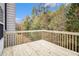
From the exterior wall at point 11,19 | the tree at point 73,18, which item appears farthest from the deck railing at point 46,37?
the tree at point 73,18

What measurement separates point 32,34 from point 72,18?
0.83 meters

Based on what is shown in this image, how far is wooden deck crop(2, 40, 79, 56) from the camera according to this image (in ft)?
10.4

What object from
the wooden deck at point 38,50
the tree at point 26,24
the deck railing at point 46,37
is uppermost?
the tree at point 26,24

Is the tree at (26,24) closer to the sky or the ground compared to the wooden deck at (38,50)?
closer to the sky

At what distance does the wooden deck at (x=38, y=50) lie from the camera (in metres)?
3.16

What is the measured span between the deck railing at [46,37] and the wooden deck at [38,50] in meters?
0.08

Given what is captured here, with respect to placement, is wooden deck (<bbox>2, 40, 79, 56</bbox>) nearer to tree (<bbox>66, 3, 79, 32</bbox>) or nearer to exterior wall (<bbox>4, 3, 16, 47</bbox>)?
exterior wall (<bbox>4, 3, 16, 47</bbox>)

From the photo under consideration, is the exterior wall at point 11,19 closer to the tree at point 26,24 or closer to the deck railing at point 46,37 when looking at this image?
the deck railing at point 46,37

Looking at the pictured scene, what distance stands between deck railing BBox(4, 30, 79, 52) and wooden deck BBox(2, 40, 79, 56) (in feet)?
0.26

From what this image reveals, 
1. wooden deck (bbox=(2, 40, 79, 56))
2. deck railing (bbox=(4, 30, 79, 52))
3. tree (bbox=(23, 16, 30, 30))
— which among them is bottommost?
wooden deck (bbox=(2, 40, 79, 56))

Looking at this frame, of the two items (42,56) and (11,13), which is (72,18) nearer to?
(42,56)

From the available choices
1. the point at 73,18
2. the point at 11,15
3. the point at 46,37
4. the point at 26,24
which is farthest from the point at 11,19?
the point at 73,18

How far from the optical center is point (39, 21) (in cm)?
320

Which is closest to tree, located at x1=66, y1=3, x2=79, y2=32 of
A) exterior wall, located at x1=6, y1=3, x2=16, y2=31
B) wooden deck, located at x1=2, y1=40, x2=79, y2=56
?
wooden deck, located at x1=2, y1=40, x2=79, y2=56
